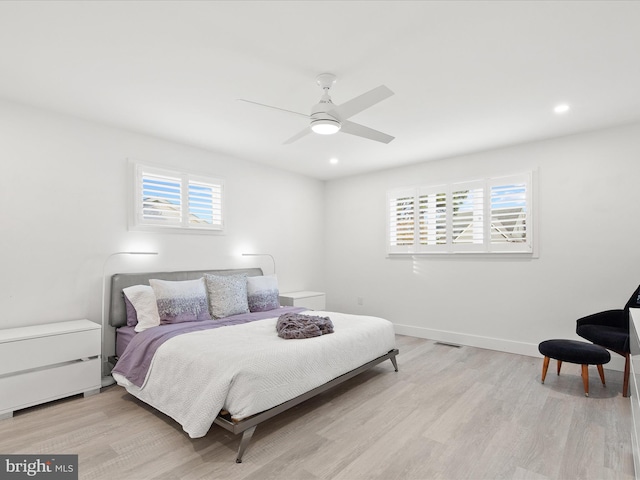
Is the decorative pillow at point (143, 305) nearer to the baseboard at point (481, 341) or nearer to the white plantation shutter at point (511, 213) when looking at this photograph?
the baseboard at point (481, 341)

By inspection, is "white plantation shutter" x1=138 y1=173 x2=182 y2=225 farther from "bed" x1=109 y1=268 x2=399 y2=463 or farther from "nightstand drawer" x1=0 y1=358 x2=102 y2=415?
"nightstand drawer" x1=0 y1=358 x2=102 y2=415

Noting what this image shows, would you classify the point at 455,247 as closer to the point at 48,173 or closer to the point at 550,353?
the point at 550,353

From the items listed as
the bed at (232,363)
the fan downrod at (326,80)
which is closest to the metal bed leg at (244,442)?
the bed at (232,363)

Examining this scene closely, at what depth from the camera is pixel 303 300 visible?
5281 millimetres

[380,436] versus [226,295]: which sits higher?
[226,295]

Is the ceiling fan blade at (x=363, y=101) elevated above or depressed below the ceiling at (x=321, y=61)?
below

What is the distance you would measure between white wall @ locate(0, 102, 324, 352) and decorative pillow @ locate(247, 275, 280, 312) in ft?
2.08

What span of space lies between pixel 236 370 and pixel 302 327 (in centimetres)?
93

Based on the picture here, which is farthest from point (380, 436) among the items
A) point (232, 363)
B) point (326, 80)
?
point (326, 80)

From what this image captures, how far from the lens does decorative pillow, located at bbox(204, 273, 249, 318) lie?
3.98 meters

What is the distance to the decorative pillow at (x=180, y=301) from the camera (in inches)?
138

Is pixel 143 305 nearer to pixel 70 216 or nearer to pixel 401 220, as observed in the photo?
pixel 70 216

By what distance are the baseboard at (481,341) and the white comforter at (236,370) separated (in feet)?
7.12

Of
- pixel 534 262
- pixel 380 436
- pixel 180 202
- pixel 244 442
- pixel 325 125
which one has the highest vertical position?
pixel 325 125
